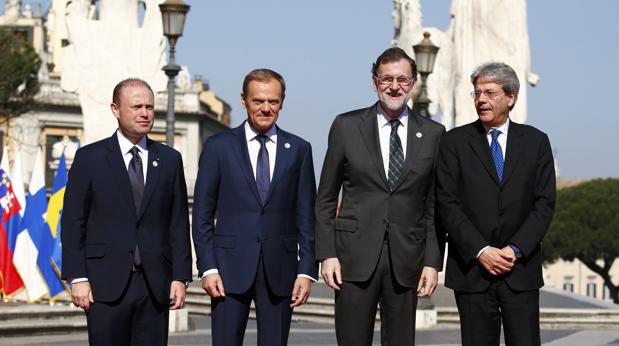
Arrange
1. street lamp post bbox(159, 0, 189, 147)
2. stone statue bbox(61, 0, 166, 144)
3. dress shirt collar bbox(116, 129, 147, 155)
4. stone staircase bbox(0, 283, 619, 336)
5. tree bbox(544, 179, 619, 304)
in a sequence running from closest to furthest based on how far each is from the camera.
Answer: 1. dress shirt collar bbox(116, 129, 147, 155)
2. stone staircase bbox(0, 283, 619, 336)
3. street lamp post bbox(159, 0, 189, 147)
4. stone statue bbox(61, 0, 166, 144)
5. tree bbox(544, 179, 619, 304)

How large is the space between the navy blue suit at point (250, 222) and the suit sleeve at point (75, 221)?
64 centimetres

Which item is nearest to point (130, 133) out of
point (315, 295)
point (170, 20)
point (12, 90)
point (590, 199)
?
point (170, 20)

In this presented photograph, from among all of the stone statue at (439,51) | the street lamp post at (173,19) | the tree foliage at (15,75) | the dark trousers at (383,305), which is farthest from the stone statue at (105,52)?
the tree foliage at (15,75)

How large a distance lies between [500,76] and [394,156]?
0.76m

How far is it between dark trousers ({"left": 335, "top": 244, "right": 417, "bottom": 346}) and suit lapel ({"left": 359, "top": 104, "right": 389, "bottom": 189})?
17.4 inches

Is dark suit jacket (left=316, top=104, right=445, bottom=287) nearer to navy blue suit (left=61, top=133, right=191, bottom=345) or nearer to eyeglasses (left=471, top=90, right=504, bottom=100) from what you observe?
eyeglasses (left=471, top=90, right=504, bottom=100)

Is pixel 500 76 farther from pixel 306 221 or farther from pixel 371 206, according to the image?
pixel 306 221

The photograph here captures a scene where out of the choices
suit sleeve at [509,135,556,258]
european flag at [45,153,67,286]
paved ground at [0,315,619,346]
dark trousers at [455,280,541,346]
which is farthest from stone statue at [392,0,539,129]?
dark trousers at [455,280,541,346]

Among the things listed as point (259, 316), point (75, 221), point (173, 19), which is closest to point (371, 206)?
point (259, 316)

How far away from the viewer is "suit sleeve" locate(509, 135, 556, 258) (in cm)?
867

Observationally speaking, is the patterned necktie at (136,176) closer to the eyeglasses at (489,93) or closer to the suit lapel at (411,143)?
the suit lapel at (411,143)

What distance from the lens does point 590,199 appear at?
309 feet

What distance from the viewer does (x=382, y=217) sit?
8.63 meters

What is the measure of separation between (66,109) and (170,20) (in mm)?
62068
